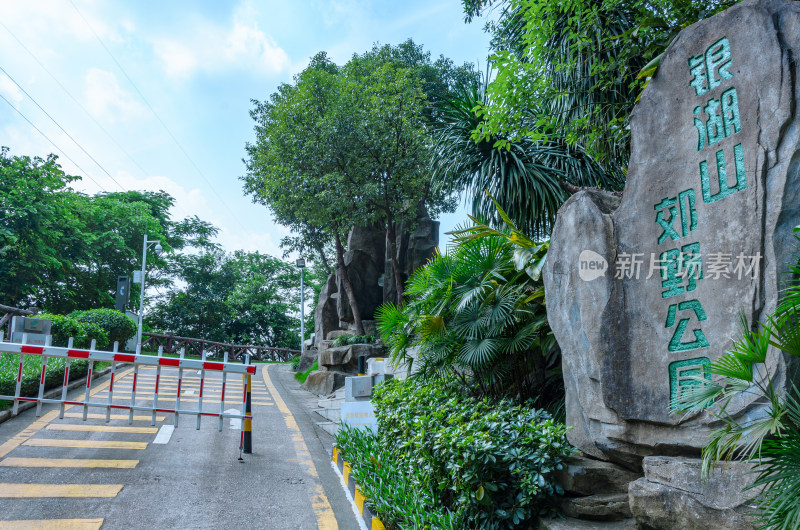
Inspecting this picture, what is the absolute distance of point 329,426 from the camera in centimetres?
987

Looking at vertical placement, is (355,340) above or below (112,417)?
above

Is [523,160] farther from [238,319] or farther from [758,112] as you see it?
[238,319]

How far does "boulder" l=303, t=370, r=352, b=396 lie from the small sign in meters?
6.66

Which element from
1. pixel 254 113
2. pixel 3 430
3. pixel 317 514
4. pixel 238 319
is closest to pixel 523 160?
pixel 317 514

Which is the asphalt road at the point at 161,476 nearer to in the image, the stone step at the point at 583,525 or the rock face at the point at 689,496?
the stone step at the point at 583,525

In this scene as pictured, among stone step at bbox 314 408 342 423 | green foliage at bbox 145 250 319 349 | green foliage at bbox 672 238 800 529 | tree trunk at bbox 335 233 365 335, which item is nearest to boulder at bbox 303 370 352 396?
stone step at bbox 314 408 342 423

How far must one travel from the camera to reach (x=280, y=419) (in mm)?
10078

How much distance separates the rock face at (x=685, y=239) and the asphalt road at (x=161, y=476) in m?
2.73

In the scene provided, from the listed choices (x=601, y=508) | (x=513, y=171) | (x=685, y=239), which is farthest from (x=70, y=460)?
(x=513, y=171)

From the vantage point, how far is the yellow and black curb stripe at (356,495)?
193 inches

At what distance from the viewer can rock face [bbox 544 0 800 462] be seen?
3529 mm

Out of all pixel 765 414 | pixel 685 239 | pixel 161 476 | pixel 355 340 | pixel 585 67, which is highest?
pixel 585 67

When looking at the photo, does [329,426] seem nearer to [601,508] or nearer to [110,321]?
[601,508]

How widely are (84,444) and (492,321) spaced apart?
17.8 ft
